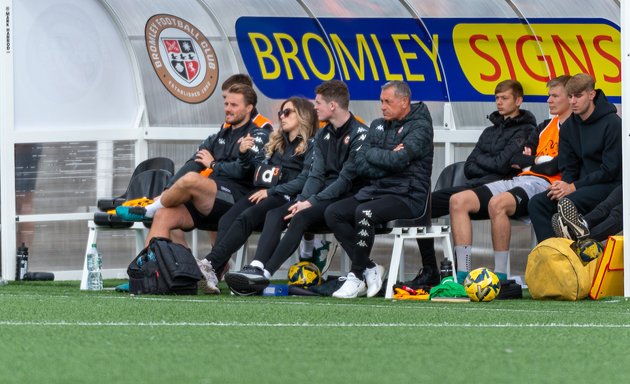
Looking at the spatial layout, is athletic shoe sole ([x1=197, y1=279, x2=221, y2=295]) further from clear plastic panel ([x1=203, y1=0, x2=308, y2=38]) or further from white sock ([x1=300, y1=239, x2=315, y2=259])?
clear plastic panel ([x1=203, y1=0, x2=308, y2=38])

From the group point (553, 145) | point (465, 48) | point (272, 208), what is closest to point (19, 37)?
point (272, 208)

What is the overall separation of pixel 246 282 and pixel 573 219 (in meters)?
2.17

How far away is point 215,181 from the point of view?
34.7 ft

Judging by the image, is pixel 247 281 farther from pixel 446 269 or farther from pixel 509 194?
pixel 509 194

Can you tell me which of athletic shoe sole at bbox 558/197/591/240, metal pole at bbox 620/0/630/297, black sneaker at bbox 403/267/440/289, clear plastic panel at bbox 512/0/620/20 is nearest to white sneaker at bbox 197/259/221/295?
black sneaker at bbox 403/267/440/289

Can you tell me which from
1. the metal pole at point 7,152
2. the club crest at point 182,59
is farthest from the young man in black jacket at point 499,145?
the metal pole at point 7,152

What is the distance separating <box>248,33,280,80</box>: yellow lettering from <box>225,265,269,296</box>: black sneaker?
3.16 metres

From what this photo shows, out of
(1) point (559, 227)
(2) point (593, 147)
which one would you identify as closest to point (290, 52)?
(2) point (593, 147)

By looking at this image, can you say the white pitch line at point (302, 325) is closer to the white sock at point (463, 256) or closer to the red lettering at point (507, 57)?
the white sock at point (463, 256)

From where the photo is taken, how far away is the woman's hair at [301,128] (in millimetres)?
10523

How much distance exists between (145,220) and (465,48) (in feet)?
9.97

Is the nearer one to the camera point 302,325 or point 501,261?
point 302,325

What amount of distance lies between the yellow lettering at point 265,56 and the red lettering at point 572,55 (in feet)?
7.96

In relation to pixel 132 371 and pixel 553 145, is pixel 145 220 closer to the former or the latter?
pixel 553 145
